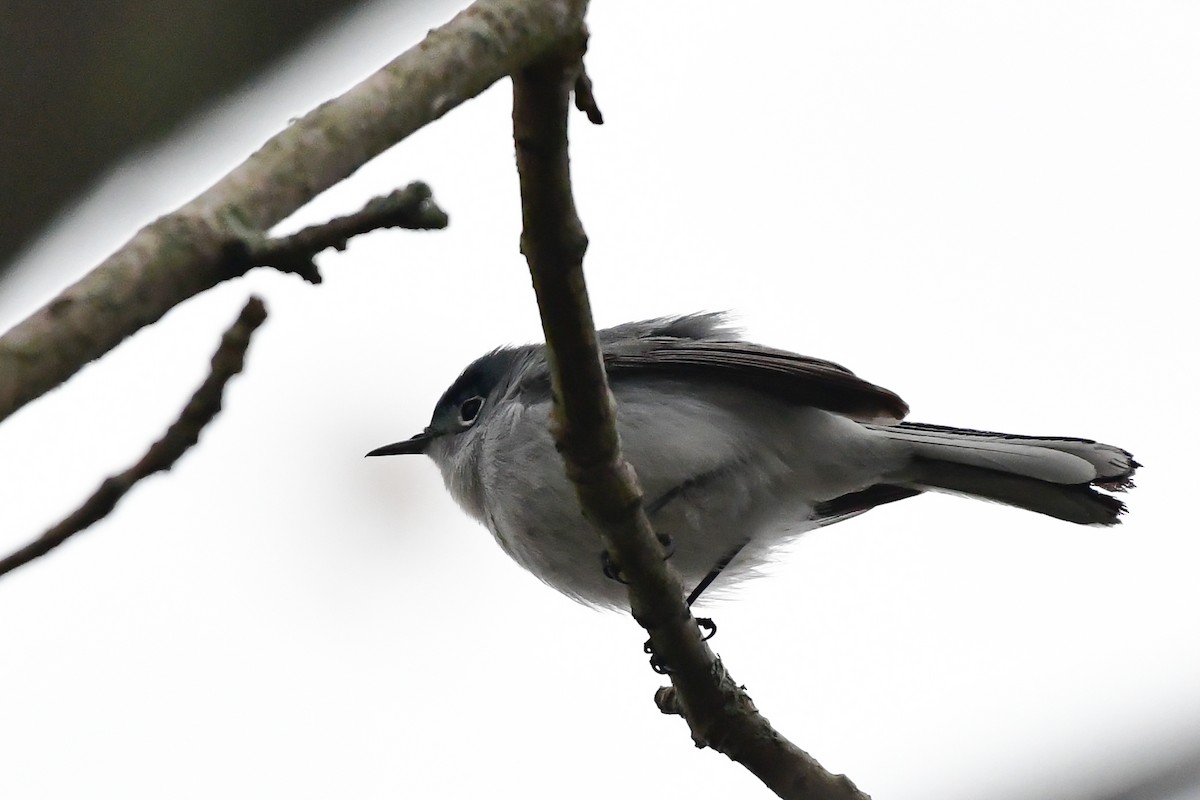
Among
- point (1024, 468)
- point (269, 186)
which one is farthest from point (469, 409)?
point (269, 186)

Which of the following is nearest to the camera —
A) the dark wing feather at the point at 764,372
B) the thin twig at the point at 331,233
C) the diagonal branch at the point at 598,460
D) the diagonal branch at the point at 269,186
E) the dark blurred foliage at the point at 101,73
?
the diagonal branch at the point at 269,186

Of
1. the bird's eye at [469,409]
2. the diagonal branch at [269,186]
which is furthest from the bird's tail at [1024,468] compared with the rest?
the diagonal branch at [269,186]

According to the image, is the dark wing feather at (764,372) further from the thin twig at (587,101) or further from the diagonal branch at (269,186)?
the diagonal branch at (269,186)

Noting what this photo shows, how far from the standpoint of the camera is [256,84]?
8.79 feet

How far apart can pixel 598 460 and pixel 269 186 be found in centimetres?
127

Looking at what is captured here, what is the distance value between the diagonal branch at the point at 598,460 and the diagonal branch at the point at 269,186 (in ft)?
0.59

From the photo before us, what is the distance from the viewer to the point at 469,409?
4.39 metres

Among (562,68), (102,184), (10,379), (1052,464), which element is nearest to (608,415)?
(562,68)

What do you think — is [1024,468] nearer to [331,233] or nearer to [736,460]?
[736,460]

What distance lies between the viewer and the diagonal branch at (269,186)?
100cm

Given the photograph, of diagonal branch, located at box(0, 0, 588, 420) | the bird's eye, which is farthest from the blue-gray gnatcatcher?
diagonal branch, located at box(0, 0, 588, 420)

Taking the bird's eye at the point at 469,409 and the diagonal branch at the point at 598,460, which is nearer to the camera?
the diagonal branch at the point at 598,460

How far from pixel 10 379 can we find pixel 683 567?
9.62 feet

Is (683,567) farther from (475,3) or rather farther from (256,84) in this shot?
(475,3)
